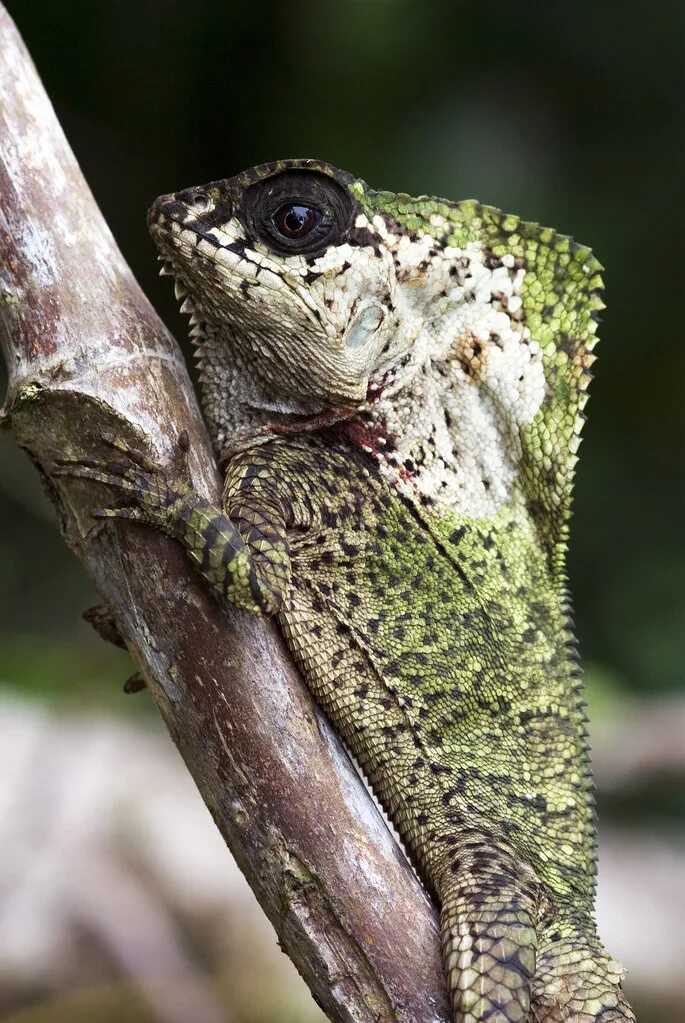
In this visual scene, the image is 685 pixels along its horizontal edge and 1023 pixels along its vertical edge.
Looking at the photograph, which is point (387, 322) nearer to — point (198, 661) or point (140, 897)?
point (198, 661)

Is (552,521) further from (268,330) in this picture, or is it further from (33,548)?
(33,548)

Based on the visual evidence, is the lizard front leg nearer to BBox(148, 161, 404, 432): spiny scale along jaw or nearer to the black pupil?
BBox(148, 161, 404, 432): spiny scale along jaw

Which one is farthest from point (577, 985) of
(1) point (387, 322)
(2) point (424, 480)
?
(1) point (387, 322)

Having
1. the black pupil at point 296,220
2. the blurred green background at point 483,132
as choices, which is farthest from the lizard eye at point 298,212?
the blurred green background at point 483,132

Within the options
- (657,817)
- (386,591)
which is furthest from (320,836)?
(657,817)

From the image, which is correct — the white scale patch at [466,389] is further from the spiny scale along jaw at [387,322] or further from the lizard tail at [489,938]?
the lizard tail at [489,938]

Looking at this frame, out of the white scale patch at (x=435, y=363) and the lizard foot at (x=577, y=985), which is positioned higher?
the white scale patch at (x=435, y=363)
